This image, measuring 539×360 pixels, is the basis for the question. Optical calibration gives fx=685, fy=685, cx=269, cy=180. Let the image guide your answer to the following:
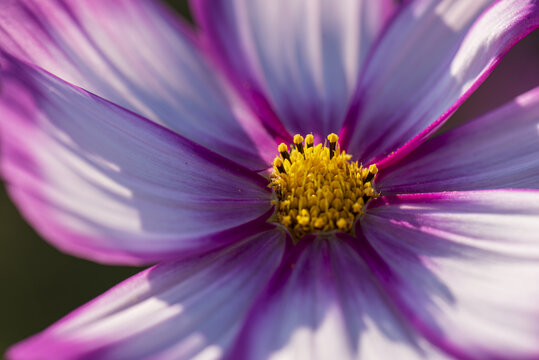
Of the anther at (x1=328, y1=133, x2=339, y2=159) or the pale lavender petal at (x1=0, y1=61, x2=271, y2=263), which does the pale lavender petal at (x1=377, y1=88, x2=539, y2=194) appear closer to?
the anther at (x1=328, y1=133, x2=339, y2=159)

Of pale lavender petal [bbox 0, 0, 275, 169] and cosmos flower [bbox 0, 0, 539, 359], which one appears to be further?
pale lavender petal [bbox 0, 0, 275, 169]

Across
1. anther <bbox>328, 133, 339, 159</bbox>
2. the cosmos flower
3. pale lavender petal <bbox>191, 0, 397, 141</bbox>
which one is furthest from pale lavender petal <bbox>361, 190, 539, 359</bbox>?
pale lavender petal <bbox>191, 0, 397, 141</bbox>

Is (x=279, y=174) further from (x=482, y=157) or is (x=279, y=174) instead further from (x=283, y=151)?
(x=482, y=157)

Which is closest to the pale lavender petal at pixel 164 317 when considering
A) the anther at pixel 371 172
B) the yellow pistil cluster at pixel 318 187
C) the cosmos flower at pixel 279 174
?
the cosmos flower at pixel 279 174

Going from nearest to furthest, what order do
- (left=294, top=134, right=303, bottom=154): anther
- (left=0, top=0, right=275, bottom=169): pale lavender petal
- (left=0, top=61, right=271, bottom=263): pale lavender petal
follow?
(left=0, top=61, right=271, bottom=263): pale lavender petal
(left=0, top=0, right=275, bottom=169): pale lavender petal
(left=294, top=134, right=303, bottom=154): anther

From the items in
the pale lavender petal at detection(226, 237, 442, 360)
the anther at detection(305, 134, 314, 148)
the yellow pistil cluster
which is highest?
the anther at detection(305, 134, 314, 148)

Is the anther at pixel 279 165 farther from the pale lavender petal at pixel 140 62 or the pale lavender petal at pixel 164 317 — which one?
the pale lavender petal at pixel 164 317

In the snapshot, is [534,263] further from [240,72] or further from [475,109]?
[475,109]

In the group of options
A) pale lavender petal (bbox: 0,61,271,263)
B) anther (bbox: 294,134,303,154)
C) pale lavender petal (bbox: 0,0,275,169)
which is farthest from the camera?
anther (bbox: 294,134,303,154)
